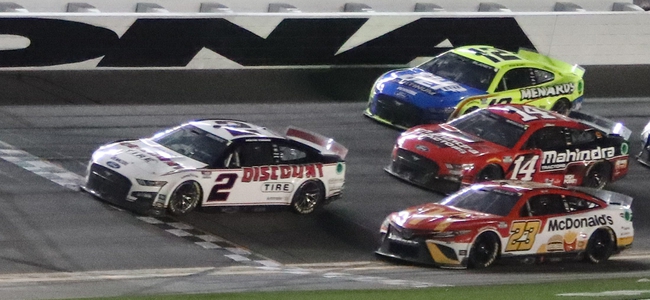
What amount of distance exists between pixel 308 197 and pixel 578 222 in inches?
155

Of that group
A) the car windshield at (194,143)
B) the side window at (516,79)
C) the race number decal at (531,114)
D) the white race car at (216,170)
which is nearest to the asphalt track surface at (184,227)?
the white race car at (216,170)

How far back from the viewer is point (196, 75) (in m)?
26.1

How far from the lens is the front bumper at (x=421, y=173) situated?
21.3 metres

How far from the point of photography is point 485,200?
60.4ft

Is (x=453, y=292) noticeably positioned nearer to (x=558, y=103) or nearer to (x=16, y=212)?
(x=16, y=212)

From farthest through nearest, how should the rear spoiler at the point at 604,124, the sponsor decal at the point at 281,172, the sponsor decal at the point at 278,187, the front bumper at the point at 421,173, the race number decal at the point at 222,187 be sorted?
1. the rear spoiler at the point at 604,124
2. the front bumper at the point at 421,173
3. the sponsor decal at the point at 278,187
4. the sponsor decal at the point at 281,172
5. the race number decal at the point at 222,187

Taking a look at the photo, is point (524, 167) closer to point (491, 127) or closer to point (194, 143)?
point (491, 127)

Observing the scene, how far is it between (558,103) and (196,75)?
7.14 metres

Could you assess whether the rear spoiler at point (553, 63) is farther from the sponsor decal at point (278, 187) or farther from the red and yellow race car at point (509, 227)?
the sponsor decal at point (278, 187)

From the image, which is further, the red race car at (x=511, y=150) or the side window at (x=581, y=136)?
the side window at (x=581, y=136)

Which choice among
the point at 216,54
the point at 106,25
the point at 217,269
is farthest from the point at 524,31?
the point at 217,269

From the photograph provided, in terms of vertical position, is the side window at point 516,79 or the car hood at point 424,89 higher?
the side window at point 516,79

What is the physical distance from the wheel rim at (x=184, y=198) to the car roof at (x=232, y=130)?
44.2 inches

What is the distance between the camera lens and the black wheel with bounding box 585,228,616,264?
61.9ft
